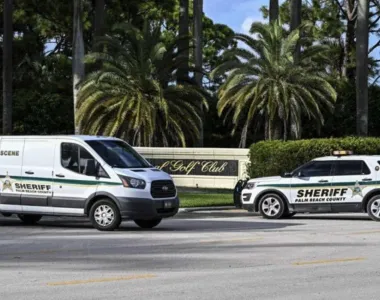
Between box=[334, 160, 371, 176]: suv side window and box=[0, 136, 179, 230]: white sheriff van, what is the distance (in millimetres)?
5130

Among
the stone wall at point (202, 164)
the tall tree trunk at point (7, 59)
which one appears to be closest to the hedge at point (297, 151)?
the stone wall at point (202, 164)

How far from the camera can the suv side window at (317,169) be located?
21031 millimetres

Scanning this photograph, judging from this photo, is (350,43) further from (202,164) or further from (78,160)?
(78,160)

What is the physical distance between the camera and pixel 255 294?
9312mm

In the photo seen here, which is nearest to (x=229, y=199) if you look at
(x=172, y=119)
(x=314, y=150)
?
(x=314, y=150)

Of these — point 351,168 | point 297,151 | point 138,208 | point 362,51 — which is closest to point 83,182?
point 138,208

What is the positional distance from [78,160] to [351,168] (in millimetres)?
7249

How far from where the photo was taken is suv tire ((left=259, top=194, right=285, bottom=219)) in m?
21.2

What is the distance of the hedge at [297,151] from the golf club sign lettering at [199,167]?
81.8 inches

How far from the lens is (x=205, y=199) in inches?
1107

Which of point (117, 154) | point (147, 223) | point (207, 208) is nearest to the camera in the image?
point (117, 154)

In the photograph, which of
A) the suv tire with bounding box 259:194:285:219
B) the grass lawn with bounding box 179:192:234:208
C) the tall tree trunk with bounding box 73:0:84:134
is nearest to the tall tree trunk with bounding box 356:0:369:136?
the grass lawn with bounding box 179:192:234:208

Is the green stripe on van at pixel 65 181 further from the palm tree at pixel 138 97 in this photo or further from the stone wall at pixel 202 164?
the palm tree at pixel 138 97

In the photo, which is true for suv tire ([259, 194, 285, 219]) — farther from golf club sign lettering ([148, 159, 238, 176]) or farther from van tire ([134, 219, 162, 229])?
golf club sign lettering ([148, 159, 238, 176])
